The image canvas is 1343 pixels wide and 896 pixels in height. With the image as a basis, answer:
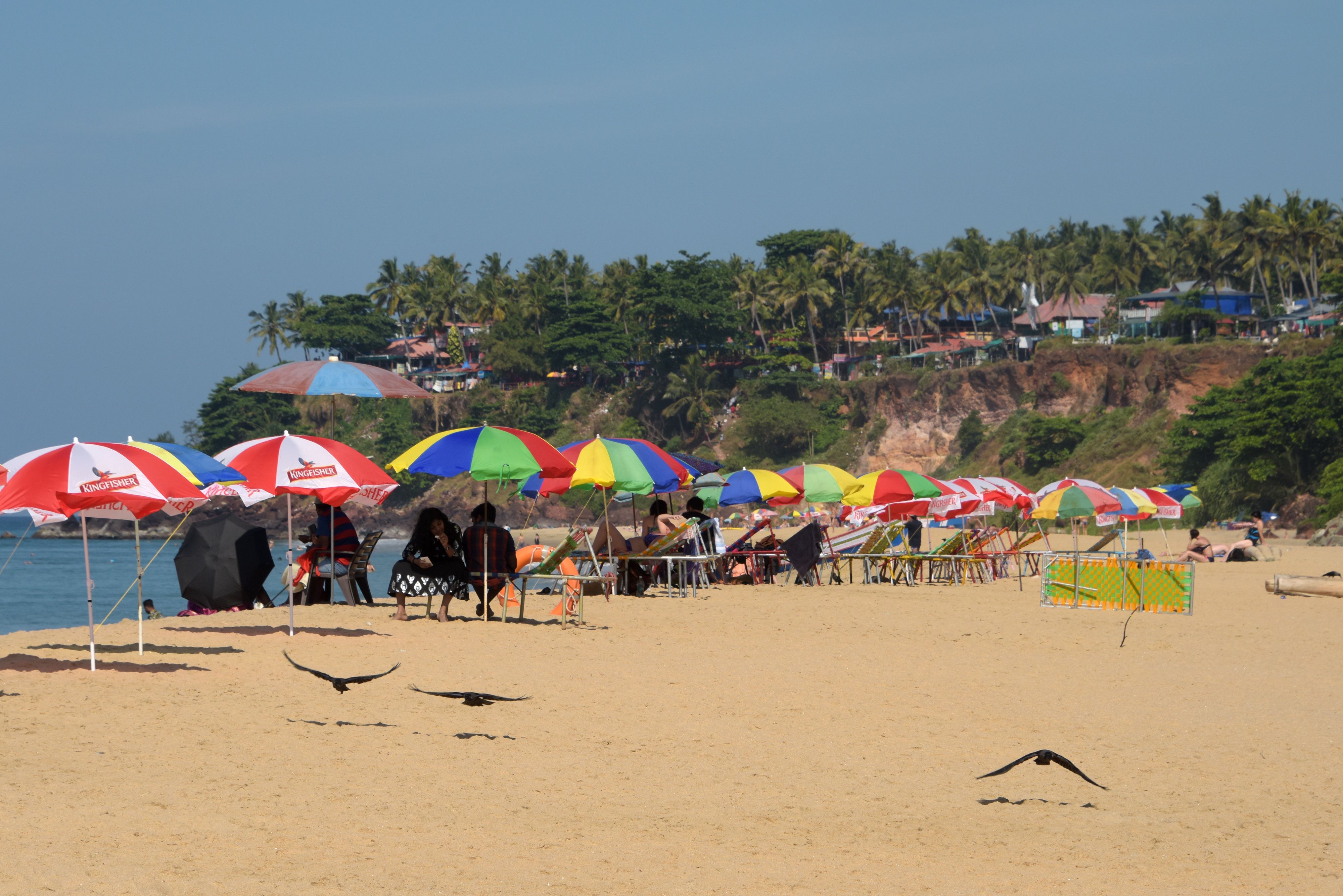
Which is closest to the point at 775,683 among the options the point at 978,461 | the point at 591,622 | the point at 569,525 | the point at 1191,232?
→ the point at 591,622

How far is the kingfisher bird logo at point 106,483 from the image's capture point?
26.1ft

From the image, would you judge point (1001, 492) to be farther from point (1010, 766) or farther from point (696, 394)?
point (696, 394)

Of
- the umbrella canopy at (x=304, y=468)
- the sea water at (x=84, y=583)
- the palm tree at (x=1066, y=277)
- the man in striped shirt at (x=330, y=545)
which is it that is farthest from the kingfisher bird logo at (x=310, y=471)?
the palm tree at (x=1066, y=277)

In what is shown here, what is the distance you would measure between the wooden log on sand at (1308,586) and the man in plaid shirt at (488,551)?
10667 mm

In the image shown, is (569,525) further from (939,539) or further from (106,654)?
(106,654)

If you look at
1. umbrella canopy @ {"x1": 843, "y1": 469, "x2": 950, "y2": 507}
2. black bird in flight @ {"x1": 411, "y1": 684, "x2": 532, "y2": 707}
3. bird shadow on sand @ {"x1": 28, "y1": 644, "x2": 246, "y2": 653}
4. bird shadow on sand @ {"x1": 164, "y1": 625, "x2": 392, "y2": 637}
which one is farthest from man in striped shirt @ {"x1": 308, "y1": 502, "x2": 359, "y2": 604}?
umbrella canopy @ {"x1": 843, "y1": 469, "x2": 950, "y2": 507}

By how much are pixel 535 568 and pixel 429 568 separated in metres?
1.02

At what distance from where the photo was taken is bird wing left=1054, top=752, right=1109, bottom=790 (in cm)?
580

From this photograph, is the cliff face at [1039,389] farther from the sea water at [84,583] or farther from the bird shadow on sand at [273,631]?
the bird shadow on sand at [273,631]

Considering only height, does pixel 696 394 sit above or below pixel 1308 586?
above

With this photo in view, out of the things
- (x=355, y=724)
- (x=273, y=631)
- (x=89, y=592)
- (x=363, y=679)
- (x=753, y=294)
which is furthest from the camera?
(x=753, y=294)

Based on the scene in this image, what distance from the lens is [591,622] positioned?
12.4 meters

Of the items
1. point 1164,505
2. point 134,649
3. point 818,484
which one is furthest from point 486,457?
point 1164,505

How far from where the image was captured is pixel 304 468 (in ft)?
33.8
